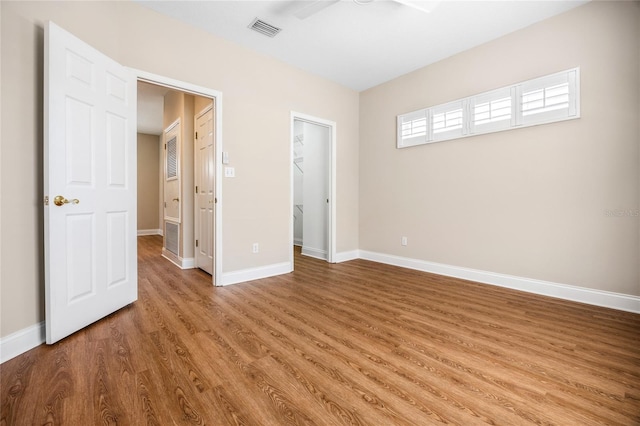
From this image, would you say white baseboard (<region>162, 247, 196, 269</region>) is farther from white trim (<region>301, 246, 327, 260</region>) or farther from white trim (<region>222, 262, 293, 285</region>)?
white trim (<region>301, 246, 327, 260</region>)

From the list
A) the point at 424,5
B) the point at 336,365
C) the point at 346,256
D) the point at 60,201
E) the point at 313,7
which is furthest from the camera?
the point at 346,256

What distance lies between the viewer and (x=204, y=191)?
12.9ft

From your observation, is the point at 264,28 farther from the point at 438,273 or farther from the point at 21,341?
→ the point at 438,273

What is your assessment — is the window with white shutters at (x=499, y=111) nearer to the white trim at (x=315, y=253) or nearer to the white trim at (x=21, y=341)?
the white trim at (x=315, y=253)

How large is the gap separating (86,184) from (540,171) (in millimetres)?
4139

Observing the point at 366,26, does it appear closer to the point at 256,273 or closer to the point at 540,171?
the point at 540,171

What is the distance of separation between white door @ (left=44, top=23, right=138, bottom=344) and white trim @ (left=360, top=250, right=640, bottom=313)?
3463 millimetres

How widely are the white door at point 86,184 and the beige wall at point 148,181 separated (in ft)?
21.4

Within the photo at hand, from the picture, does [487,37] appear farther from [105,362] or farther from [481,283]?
[105,362]

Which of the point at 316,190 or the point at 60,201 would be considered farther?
the point at 316,190

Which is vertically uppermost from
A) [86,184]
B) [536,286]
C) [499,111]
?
[499,111]

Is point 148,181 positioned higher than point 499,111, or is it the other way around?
point 499,111

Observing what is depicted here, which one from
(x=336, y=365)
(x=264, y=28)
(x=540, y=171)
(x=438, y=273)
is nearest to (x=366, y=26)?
(x=264, y=28)

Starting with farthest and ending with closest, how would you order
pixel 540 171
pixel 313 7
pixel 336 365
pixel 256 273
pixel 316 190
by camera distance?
pixel 316 190 < pixel 256 273 < pixel 540 171 < pixel 313 7 < pixel 336 365
